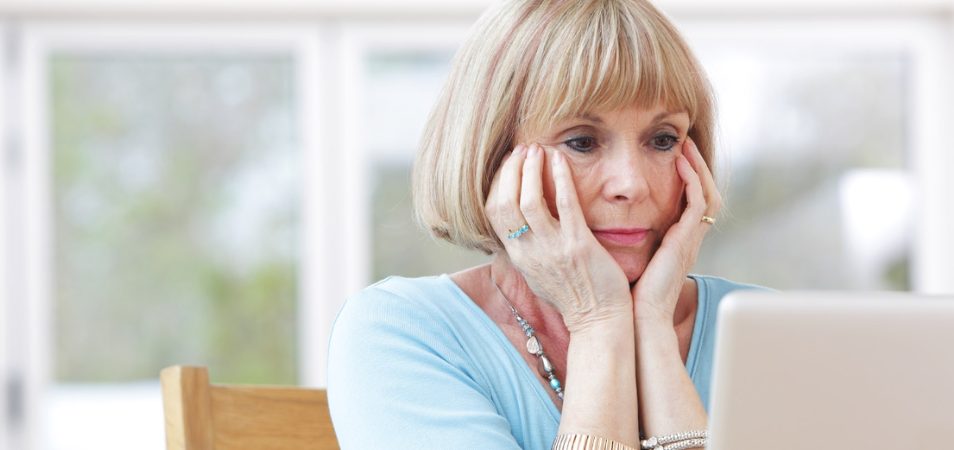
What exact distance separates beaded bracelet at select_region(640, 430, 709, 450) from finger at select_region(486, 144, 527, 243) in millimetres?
261

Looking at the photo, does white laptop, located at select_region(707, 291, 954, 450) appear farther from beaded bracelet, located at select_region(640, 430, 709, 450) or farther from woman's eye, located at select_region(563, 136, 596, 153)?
woman's eye, located at select_region(563, 136, 596, 153)

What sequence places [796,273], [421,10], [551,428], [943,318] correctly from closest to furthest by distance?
[943,318], [551,428], [421,10], [796,273]

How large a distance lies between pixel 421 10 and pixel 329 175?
24.6 inches

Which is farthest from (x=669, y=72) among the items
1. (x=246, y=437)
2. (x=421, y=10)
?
(x=421, y=10)

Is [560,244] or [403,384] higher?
[560,244]

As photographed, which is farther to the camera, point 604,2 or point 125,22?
point 125,22

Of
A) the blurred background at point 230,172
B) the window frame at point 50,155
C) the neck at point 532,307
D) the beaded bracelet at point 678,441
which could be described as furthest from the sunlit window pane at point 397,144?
the beaded bracelet at point 678,441

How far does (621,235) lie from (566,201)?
9 cm

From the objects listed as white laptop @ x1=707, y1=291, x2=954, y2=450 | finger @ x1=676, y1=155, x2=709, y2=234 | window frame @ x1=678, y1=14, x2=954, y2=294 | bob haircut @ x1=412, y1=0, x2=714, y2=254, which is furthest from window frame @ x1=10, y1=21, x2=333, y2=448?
white laptop @ x1=707, y1=291, x2=954, y2=450

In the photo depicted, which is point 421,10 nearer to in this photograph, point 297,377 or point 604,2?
point 297,377

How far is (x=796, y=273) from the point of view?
4.13 meters

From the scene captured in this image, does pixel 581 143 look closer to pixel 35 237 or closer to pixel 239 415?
pixel 239 415

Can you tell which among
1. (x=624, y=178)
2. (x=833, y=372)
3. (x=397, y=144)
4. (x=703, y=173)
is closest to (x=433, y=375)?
(x=624, y=178)

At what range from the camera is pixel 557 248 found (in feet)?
4.00
